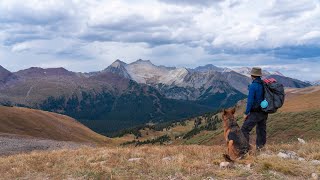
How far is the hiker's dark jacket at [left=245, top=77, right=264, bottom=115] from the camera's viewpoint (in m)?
14.0

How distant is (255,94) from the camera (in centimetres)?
1407

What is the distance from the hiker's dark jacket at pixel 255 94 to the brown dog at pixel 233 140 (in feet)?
3.42

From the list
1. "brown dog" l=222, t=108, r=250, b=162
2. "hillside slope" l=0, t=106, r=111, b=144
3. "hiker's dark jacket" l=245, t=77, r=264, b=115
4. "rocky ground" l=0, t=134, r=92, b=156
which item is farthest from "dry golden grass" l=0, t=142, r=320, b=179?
"hillside slope" l=0, t=106, r=111, b=144

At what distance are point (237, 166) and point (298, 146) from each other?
551 centimetres

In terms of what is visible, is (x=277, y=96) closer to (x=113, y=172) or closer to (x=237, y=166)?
(x=237, y=166)

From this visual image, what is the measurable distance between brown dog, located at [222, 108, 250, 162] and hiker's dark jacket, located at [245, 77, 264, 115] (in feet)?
3.42

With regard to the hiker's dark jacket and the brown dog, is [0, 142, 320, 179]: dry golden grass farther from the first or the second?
the hiker's dark jacket

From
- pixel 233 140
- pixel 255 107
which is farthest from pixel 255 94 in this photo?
pixel 233 140

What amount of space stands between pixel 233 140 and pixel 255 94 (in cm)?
Answer: 207

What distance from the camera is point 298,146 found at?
16031mm

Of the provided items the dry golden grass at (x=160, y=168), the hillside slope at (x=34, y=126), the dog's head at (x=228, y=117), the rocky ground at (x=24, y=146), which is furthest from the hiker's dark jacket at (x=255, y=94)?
the hillside slope at (x=34, y=126)

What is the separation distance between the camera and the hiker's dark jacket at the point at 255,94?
14.0 metres

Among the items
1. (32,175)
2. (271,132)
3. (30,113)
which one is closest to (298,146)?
(32,175)

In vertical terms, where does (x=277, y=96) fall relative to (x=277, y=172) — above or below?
above
